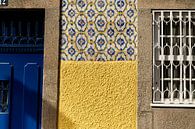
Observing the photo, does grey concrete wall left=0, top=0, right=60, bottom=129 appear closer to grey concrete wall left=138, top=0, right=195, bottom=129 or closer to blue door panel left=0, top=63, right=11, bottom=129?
blue door panel left=0, top=63, right=11, bottom=129

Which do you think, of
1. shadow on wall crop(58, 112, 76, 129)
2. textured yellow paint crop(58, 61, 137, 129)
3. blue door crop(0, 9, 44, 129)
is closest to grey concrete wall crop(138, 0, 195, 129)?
textured yellow paint crop(58, 61, 137, 129)

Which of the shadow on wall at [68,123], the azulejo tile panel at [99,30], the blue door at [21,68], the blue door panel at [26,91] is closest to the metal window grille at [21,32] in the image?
the blue door at [21,68]

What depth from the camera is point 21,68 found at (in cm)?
639

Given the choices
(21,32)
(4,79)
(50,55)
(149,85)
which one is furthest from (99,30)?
(4,79)

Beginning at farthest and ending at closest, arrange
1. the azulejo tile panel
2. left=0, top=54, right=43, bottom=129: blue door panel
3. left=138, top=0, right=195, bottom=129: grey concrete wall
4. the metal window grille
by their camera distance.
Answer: the metal window grille → left=0, top=54, right=43, bottom=129: blue door panel → the azulejo tile panel → left=138, top=0, right=195, bottom=129: grey concrete wall

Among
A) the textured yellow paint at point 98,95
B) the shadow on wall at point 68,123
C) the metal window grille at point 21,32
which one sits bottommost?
the shadow on wall at point 68,123

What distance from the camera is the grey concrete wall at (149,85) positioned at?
5840 mm

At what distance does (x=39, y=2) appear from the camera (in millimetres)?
6156

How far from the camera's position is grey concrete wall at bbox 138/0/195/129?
584cm

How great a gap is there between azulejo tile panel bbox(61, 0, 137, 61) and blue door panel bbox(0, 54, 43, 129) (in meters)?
0.59

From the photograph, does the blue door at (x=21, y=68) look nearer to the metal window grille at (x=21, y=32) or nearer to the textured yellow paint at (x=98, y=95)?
the metal window grille at (x=21, y=32)

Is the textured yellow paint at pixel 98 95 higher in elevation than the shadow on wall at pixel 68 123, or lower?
higher

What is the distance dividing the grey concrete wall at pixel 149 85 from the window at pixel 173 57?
0.08 m

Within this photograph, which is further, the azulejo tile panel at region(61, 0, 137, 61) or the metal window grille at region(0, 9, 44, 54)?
the metal window grille at region(0, 9, 44, 54)
